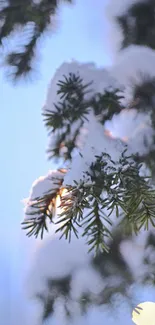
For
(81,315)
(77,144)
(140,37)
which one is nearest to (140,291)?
(81,315)

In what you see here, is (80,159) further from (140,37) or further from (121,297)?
(121,297)

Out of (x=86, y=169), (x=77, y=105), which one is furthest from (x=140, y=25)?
(x=86, y=169)

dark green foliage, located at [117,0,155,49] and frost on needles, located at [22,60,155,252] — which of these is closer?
frost on needles, located at [22,60,155,252]

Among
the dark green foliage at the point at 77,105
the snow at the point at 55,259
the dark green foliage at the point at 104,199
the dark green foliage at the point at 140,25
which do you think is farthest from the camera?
the snow at the point at 55,259

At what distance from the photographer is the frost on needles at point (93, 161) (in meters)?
0.44

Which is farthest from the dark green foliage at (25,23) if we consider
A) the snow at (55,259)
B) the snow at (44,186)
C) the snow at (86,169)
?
the snow at (55,259)

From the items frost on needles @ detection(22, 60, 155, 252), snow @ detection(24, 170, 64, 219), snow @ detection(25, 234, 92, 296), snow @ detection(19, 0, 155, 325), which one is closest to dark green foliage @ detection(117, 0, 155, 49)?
snow @ detection(19, 0, 155, 325)

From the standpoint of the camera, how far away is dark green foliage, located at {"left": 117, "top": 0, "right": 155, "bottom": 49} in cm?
66

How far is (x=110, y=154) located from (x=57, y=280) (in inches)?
18.8

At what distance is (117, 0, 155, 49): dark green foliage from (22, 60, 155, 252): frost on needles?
5.0 inches

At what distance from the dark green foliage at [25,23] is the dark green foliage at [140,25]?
0.14 metres

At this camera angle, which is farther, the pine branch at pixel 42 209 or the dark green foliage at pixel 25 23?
the dark green foliage at pixel 25 23

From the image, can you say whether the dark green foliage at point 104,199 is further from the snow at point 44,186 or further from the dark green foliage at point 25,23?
the dark green foliage at point 25,23

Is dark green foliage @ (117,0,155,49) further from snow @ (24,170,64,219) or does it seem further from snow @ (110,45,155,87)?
snow @ (24,170,64,219)
